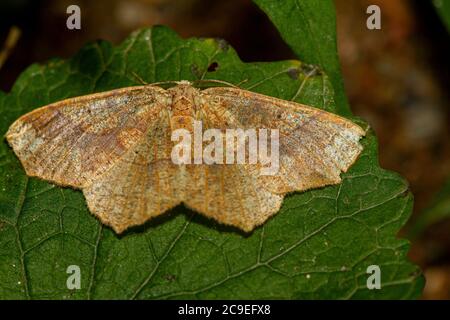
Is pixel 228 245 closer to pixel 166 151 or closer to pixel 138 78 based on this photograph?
pixel 166 151

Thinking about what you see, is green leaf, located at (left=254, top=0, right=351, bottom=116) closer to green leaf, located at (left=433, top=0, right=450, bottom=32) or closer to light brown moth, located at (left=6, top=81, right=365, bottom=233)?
light brown moth, located at (left=6, top=81, right=365, bottom=233)

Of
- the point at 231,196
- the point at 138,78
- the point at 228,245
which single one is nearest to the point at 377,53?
the point at 138,78

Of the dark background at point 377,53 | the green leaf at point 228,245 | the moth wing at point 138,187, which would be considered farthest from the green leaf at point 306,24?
the dark background at point 377,53

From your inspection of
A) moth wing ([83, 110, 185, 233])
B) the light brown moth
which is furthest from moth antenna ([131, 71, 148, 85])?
moth wing ([83, 110, 185, 233])

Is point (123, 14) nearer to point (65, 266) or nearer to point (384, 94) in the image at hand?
point (384, 94)

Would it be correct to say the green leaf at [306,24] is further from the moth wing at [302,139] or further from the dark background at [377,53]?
the dark background at [377,53]

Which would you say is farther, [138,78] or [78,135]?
[138,78]

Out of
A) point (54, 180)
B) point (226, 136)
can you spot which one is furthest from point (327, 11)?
point (54, 180)
